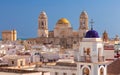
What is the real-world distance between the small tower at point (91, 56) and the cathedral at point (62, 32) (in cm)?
6360

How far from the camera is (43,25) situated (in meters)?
85.1

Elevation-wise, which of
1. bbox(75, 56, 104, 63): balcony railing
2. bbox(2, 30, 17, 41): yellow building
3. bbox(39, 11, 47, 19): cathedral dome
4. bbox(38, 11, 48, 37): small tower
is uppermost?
bbox(39, 11, 47, 19): cathedral dome

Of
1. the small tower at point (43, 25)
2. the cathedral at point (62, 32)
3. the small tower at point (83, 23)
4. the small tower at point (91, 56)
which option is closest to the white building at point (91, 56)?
the small tower at point (91, 56)

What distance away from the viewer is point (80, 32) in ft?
272

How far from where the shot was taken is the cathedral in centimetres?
8206

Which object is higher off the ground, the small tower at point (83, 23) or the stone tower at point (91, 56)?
the small tower at point (83, 23)

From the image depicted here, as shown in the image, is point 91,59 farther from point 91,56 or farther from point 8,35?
point 8,35

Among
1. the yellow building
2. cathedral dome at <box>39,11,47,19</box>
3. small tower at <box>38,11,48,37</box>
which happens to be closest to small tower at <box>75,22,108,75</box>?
small tower at <box>38,11,48,37</box>

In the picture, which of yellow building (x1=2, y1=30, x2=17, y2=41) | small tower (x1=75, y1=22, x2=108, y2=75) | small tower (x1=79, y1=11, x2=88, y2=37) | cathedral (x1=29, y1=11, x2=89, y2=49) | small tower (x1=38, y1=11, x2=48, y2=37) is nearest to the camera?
small tower (x1=75, y1=22, x2=108, y2=75)

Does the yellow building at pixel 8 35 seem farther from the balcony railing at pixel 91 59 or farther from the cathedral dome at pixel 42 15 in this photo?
the balcony railing at pixel 91 59

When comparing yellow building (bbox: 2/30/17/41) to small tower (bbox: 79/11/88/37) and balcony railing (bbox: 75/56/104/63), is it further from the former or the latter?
balcony railing (bbox: 75/56/104/63)

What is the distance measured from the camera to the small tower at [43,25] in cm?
8438

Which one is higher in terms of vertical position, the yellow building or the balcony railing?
the yellow building

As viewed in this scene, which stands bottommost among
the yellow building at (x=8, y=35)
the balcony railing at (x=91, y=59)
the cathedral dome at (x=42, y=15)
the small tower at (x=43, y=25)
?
the balcony railing at (x=91, y=59)
